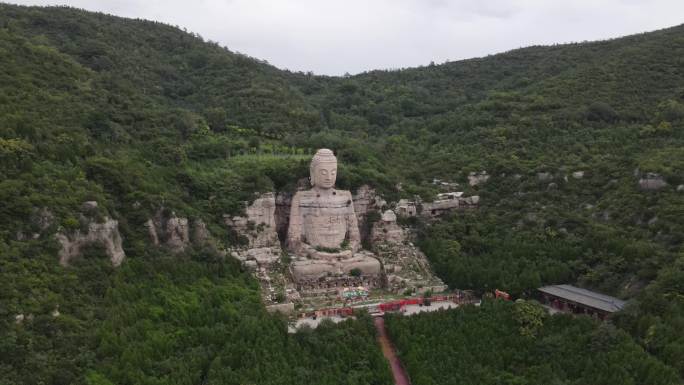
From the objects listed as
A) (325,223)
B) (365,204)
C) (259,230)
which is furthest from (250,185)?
(365,204)

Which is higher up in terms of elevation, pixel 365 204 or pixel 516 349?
pixel 365 204

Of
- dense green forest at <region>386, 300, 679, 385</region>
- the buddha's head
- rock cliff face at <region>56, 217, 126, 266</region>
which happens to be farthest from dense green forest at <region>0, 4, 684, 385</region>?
the buddha's head

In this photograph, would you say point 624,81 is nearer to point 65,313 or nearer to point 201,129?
point 201,129

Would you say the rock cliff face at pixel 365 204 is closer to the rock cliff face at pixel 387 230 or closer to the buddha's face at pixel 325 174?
the rock cliff face at pixel 387 230

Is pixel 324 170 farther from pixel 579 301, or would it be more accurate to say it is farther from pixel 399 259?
pixel 579 301

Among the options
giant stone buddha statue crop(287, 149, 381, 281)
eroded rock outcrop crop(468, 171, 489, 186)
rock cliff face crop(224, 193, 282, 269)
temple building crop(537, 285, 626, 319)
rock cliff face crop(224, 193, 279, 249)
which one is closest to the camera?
temple building crop(537, 285, 626, 319)

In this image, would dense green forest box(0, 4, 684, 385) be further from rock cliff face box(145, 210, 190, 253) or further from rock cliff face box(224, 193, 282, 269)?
rock cliff face box(224, 193, 282, 269)

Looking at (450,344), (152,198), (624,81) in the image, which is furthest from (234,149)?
(624,81)
